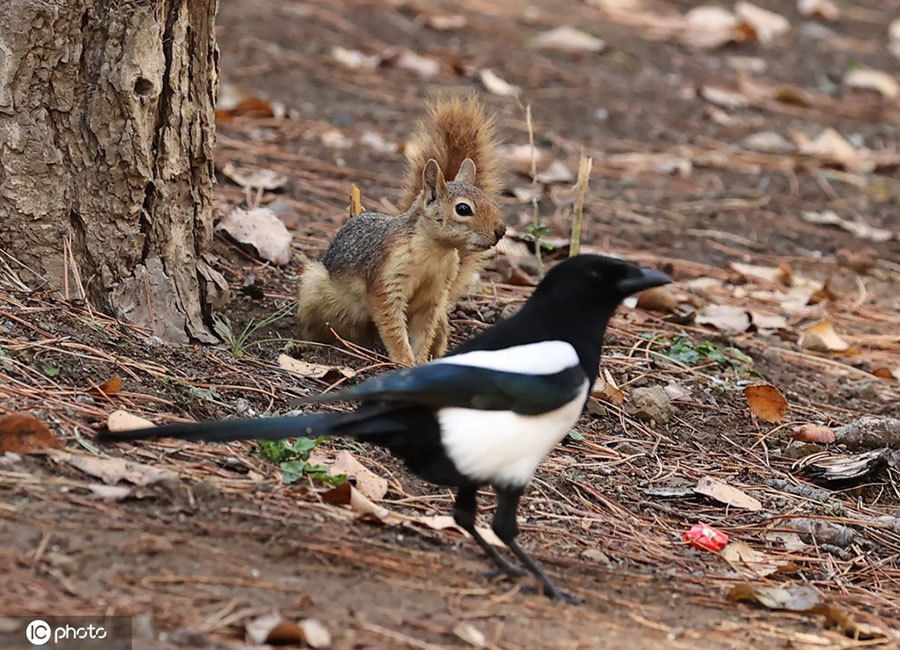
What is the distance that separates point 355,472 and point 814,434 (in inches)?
79.6

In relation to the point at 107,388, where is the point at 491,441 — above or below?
above

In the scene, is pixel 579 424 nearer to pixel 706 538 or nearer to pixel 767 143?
pixel 706 538

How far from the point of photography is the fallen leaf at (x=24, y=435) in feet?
11.6

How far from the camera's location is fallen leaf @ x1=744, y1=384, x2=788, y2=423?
17.1 feet

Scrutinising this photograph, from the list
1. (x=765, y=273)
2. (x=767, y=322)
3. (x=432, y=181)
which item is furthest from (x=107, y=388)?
(x=765, y=273)

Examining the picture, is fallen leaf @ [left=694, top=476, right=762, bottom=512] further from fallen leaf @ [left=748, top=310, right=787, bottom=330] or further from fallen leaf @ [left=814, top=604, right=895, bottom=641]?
fallen leaf @ [left=748, top=310, right=787, bottom=330]

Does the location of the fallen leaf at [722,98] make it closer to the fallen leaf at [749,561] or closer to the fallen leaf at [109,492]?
the fallen leaf at [749,561]

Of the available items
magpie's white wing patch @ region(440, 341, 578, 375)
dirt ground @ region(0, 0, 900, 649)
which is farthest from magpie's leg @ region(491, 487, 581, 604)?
magpie's white wing patch @ region(440, 341, 578, 375)

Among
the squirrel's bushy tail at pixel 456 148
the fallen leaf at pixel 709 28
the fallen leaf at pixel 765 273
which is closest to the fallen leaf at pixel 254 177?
the squirrel's bushy tail at pixel 456 148

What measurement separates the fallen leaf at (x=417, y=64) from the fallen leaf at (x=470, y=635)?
23.4 feet

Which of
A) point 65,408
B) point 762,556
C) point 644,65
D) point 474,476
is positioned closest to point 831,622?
point 762,556

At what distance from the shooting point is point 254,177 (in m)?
7.00

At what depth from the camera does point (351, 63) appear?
9.77 metres

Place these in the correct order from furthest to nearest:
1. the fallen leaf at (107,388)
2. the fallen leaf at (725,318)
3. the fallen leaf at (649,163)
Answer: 1. the fallen leaf at (649,163)
2. the fallen leaf at (725,318)
3. the fallen leaf at (107,388)
